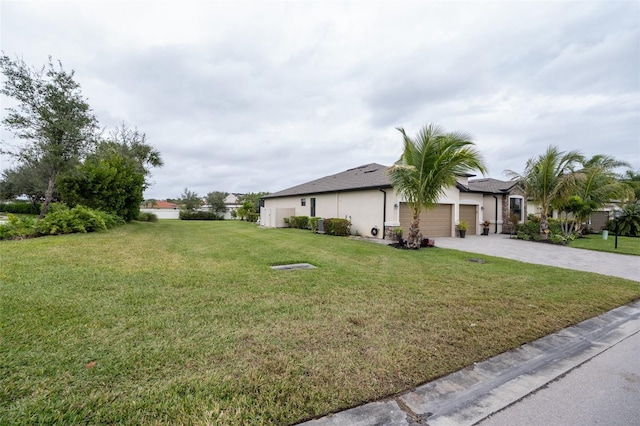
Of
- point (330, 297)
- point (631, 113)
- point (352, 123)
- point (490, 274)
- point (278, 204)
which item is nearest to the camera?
point (330, 297)

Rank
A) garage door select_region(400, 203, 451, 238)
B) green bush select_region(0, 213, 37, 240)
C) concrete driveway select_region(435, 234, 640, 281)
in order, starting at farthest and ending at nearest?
garage door select_region(400, 203, 451, 238)
green bush select_region(0, 213, 37, 240)
concrete driveway select_region(435, 234, 640, 281)

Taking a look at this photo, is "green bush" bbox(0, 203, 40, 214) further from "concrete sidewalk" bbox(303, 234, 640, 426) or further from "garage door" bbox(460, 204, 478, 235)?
"concrete sidewalk" bbox(303, 234, 640, 426)

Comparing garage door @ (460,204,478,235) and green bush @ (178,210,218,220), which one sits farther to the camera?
green bush @ (178,210,218,220)

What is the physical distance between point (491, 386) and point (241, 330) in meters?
2.59

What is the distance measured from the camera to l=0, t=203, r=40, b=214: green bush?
30.8 meters

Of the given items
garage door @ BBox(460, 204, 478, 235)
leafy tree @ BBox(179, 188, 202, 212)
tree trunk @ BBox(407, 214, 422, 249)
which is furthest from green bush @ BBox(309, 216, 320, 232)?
leafy tree @ BBox(179, 188, 202, 212)

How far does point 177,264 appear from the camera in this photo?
254 inches

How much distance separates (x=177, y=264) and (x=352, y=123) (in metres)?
15.1

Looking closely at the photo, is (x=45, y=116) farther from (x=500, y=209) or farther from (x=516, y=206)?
(x=516, y=206)

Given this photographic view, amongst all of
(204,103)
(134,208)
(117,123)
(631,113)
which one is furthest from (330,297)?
(117,123)

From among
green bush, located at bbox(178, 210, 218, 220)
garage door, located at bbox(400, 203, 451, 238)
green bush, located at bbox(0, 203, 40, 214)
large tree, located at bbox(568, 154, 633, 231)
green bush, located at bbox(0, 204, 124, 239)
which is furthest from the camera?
green bush, located at bbox(178, 210, 218, 220)

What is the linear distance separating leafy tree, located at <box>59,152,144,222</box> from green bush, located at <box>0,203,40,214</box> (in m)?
24.7

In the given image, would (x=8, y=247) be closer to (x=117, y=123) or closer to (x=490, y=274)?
(x=490, y=274)

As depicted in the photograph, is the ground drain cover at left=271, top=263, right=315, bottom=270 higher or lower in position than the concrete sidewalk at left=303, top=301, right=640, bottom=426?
higher
